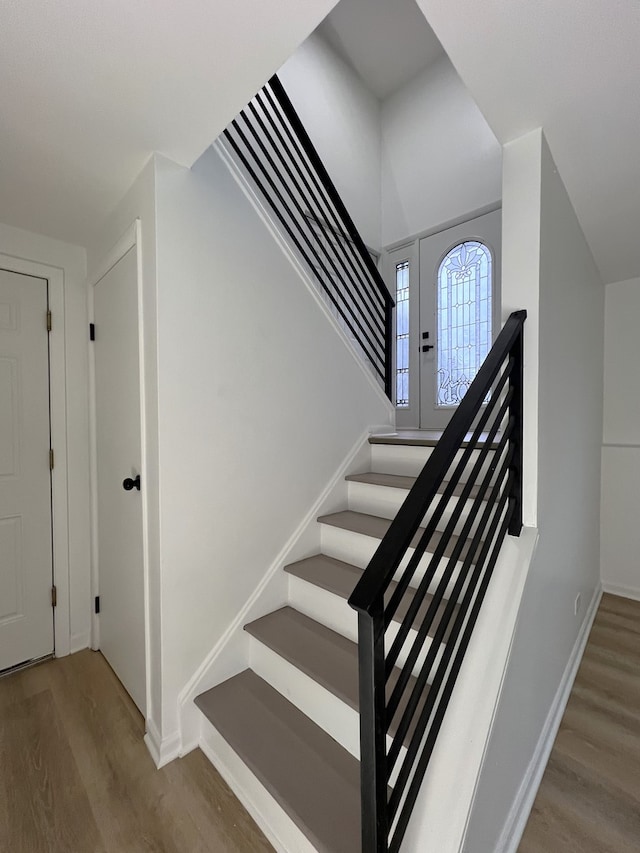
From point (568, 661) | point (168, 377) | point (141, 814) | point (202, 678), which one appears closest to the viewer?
point (141, 814)

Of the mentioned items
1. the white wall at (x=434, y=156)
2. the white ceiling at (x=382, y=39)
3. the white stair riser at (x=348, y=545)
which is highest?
the white ceiling at (x=382, y=39)

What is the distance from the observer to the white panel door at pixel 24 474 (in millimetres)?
1992

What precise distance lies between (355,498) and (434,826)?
4.65 feet

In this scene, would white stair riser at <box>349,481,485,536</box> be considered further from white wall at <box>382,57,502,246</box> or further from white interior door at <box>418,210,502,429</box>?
white wall at <box>382,57,502,246</box>

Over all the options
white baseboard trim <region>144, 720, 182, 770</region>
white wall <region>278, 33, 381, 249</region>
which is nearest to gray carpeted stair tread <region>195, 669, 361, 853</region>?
white baseboard trim <region>144, 720, 182, 770</region>

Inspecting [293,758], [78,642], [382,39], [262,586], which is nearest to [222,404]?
[262,586]

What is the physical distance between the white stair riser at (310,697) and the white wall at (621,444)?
2.83m

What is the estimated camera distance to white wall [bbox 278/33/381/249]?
3307 millimetres

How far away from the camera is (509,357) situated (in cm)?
140

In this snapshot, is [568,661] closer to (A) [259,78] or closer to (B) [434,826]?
(B) [434,826]

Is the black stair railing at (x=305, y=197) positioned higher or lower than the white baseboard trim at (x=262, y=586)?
higher

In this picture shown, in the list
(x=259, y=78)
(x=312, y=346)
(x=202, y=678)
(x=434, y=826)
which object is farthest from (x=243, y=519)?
(x=259, y=78)

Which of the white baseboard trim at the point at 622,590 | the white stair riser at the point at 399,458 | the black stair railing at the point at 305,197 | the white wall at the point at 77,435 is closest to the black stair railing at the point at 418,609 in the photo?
the white stair riser at the point at 399,458

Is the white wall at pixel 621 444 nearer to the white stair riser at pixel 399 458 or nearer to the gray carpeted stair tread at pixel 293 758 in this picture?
the white stair riser at pixel 399 458
